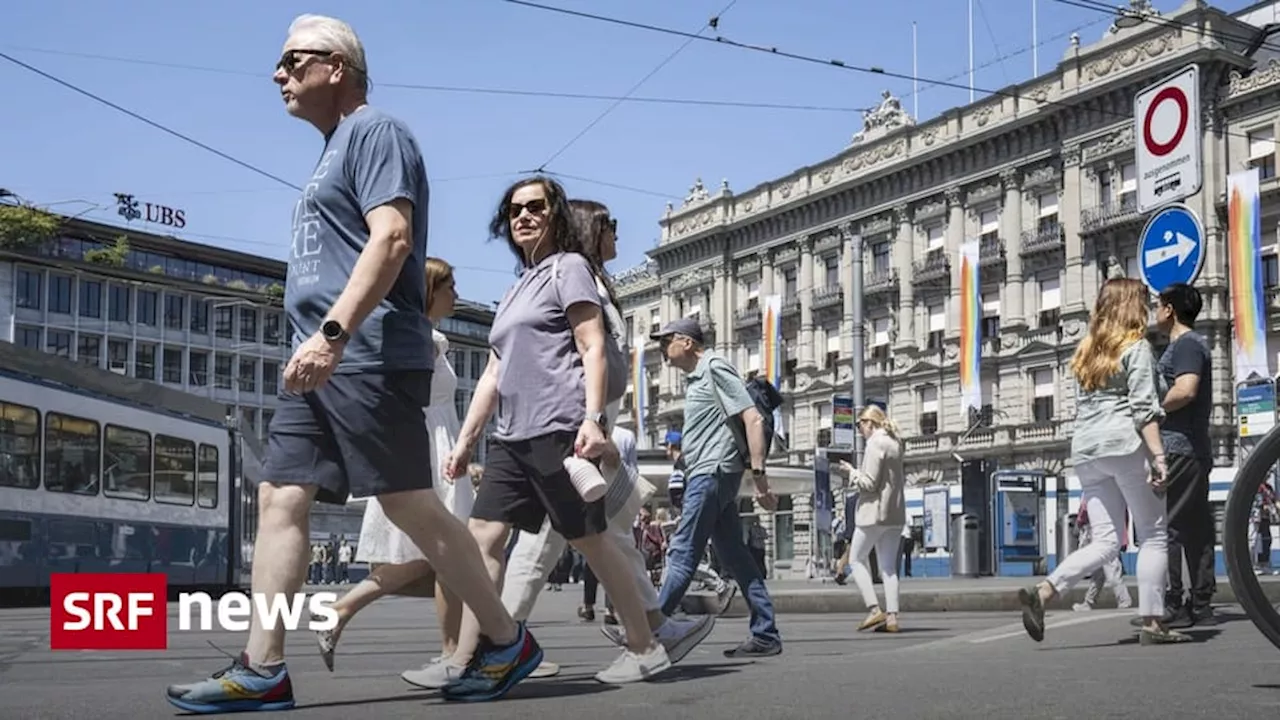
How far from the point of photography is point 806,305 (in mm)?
64750

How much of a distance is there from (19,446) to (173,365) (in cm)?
6724

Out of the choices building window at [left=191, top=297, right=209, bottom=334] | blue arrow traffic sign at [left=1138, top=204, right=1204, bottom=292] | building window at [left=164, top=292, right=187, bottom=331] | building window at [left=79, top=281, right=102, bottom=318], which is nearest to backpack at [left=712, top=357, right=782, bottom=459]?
blue arrow traffic sign at [left=1138, top=204, right=1204, bottom=292]

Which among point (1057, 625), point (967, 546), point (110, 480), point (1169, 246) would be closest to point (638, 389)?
point (967, 546)

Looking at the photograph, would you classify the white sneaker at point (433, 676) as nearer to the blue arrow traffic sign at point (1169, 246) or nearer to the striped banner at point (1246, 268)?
the blue arrow traffic sign at point (1169, 246)

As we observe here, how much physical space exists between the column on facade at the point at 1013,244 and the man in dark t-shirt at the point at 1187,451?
47235 millimetres

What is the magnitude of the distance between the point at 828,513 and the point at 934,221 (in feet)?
92.4

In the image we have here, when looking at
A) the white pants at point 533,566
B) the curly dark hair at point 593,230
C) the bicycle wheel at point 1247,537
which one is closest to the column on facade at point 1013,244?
the white pants at point 533,566

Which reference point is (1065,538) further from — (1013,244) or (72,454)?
(72,454)

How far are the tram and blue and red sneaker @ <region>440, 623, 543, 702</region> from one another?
14201mm

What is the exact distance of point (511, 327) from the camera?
5254mm

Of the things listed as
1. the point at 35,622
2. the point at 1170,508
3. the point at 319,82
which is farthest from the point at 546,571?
the point at 35,622

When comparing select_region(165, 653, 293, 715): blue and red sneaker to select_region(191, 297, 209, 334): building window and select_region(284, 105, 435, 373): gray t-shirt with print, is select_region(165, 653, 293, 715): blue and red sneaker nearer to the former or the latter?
select_region(284, 105, 435, 373): gray t-shirt with print

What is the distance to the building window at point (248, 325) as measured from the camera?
285 feet

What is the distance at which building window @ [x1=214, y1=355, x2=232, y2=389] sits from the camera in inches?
3324
